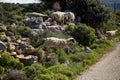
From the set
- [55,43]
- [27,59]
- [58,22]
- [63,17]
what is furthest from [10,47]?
[63,17]

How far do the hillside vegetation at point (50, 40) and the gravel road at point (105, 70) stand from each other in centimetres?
43

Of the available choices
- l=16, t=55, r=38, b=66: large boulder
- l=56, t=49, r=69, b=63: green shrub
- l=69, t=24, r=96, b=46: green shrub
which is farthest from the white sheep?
l=16, t=55, r=38, b=66: large boulder

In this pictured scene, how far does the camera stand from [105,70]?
826 inches

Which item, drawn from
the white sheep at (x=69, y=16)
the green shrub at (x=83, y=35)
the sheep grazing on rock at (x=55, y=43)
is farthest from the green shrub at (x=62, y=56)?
the white sheep at (x=69, y=16)

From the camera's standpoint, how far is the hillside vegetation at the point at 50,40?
63.8ft

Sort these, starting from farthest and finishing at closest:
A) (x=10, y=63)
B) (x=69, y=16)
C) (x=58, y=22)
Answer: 1. (x=69, y=16)
2. (x=58, y=22)
3. (x=10, y=63)

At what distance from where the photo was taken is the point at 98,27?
3497cm

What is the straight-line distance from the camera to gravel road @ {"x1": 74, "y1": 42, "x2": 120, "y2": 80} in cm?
1936

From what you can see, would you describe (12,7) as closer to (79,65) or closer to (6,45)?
(6,45)

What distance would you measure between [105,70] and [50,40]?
14.9 ft

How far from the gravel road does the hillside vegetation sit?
16.8 inches

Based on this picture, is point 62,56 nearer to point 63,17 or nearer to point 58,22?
point 58,22

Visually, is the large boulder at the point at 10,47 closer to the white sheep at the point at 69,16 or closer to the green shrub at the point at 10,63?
the green shrub at the point at 10,63

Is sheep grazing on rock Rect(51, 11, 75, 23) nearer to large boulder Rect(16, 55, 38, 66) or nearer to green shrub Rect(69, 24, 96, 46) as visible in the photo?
green shrub Rect(69, 24, 96, 46)
